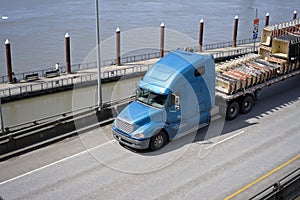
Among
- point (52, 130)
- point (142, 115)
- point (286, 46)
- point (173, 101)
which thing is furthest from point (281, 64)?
point (52, 130)

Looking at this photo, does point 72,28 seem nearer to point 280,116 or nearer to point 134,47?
point 134,47

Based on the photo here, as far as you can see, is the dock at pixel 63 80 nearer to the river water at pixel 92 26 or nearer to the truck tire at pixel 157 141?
the river water at pixel 92 26

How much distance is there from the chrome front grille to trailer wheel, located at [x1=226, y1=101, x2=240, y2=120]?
6171 millimetres

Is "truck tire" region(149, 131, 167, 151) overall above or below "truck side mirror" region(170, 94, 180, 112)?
below

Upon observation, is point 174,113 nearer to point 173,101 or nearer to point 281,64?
point 173,101

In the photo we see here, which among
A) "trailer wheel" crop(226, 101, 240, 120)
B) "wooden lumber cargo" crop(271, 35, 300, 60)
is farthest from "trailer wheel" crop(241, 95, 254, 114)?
"wooden lumber cargo" crop(271, 35, 300, 60)

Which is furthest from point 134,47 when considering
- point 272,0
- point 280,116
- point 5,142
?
point 272,0

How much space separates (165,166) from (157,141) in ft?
4.76

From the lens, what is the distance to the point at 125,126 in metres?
18.1

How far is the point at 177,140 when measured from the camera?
773 inches

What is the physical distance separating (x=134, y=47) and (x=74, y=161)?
34.4 m

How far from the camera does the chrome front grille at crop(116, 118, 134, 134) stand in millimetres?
17859

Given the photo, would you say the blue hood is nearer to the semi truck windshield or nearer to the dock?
the semi truck windshield

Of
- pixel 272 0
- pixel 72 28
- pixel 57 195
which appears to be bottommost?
pixel 57 195
